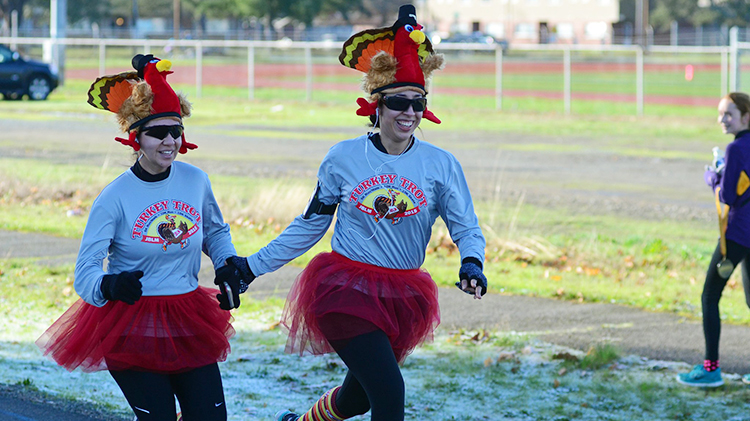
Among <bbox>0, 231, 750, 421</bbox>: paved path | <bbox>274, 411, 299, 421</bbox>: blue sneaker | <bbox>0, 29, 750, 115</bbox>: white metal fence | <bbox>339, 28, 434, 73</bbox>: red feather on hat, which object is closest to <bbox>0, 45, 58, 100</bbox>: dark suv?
<bbox>0, 29, 750, 115</bbox>: white metal fence

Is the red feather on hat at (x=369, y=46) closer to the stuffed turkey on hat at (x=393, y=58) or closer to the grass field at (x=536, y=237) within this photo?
the stuffed turkey on hat at (x=393, y=58)

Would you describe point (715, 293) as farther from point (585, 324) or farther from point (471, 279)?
point (471, 279)

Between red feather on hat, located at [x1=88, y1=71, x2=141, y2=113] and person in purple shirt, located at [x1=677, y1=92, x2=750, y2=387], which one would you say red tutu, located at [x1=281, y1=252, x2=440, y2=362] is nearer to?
red feather on hat, located at [x1=88, y1=71, x2=141, y2=113]

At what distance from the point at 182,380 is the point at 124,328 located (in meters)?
0.32

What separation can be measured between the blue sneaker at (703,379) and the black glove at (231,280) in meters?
3.12

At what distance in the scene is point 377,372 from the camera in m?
3.93

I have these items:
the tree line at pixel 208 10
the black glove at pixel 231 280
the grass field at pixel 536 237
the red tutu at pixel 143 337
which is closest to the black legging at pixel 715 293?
the grass field at pixel 536 237

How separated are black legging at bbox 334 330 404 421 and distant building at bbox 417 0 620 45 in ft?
285

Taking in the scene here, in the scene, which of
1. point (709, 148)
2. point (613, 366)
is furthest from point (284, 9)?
point (613, 366)

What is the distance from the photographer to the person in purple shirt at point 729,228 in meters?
6.02

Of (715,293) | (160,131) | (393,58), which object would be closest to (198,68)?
(715,293)

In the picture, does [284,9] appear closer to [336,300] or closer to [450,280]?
[450,280]

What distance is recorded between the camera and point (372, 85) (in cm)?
430

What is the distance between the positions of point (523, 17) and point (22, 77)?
68.6 metres
